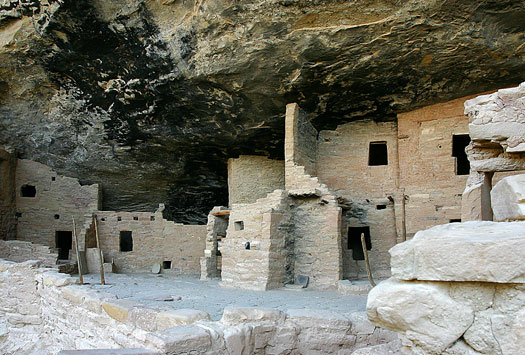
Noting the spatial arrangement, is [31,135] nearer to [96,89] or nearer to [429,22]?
[96,89]

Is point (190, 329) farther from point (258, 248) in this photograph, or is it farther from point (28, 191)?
point (28, 191)

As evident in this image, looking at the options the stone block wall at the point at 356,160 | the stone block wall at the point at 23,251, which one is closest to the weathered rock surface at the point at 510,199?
the stone block wall at the point at 356,160

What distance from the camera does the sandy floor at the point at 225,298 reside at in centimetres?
658

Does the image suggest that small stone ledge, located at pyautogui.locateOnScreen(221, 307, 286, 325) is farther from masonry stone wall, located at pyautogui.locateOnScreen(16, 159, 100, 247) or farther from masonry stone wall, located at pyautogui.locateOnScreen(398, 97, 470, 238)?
masonry stone wall, located at pyautogui.locateOnScreen(16, 159, 100, 247)

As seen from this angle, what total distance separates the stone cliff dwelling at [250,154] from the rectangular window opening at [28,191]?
63mm

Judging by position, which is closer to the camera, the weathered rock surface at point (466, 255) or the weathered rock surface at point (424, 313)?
the weathered rock surface at point (466, 255)

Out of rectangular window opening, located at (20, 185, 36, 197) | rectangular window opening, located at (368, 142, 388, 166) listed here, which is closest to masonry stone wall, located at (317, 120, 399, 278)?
rectangular window opening, located at (368, 142, 388, 166)

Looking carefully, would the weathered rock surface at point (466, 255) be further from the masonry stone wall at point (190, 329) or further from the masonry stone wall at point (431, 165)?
the masonry stone wall at point (431, 165)

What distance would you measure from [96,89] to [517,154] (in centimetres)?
890

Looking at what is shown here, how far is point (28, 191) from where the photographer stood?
1480 centimetres

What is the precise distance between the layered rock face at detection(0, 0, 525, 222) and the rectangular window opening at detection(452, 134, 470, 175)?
1.38m

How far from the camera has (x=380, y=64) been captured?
29.1 feet

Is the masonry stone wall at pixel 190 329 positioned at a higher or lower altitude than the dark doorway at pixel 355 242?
lower

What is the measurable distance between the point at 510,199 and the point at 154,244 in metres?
11.9
